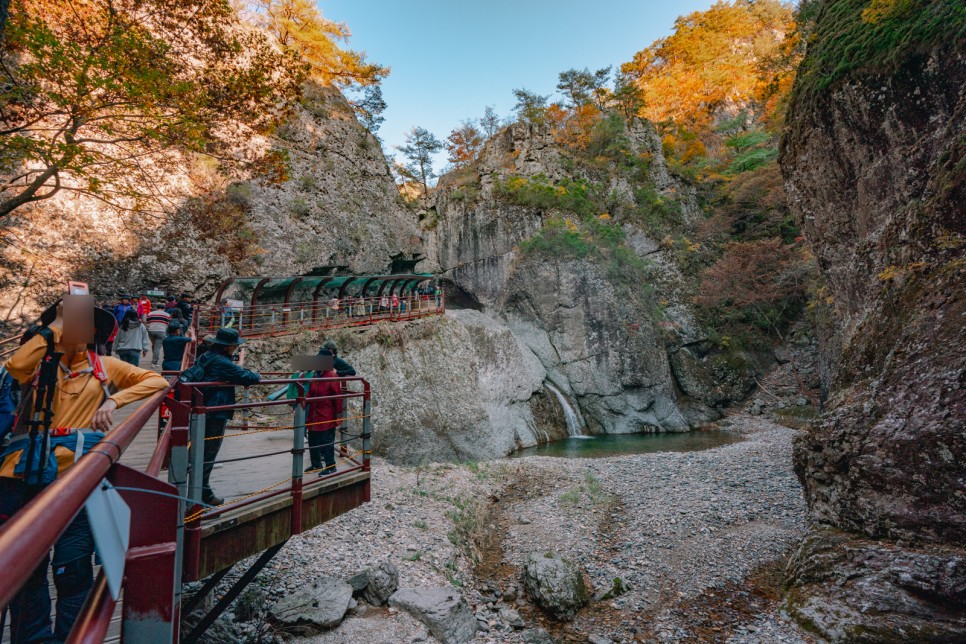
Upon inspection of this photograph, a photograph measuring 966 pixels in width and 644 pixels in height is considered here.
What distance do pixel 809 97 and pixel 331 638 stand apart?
1255cm

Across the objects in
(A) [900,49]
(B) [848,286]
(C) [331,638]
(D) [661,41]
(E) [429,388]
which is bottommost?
(C) [331,638]

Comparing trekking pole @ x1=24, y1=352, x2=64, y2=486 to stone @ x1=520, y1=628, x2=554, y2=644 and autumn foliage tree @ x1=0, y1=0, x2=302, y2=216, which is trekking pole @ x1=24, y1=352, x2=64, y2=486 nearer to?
stone @ x1=520, y1=628, x2=554, y2=644

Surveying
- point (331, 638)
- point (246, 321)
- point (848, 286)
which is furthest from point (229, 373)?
point (246, 321)

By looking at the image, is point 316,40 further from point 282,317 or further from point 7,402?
point 7,402

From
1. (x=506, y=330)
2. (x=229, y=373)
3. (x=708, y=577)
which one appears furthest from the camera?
(x=506, y=330)

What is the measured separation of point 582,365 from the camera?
74.0 feet

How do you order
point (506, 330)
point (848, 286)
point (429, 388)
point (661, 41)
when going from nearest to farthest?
point (848, 286) < point (429, 388) < point (506, 330) < point (661, 41)

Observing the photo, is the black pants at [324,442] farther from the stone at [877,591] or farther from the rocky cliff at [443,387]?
the rocky cliff at [443,387]

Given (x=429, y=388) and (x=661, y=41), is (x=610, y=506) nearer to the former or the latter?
(x=429, y=388)

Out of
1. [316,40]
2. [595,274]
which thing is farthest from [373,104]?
[595,274]

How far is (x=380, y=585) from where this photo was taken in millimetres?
5668

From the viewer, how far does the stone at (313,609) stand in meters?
4.81

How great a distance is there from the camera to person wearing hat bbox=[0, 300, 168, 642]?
2117 mm

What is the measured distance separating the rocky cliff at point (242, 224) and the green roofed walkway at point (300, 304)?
0.98 meters
